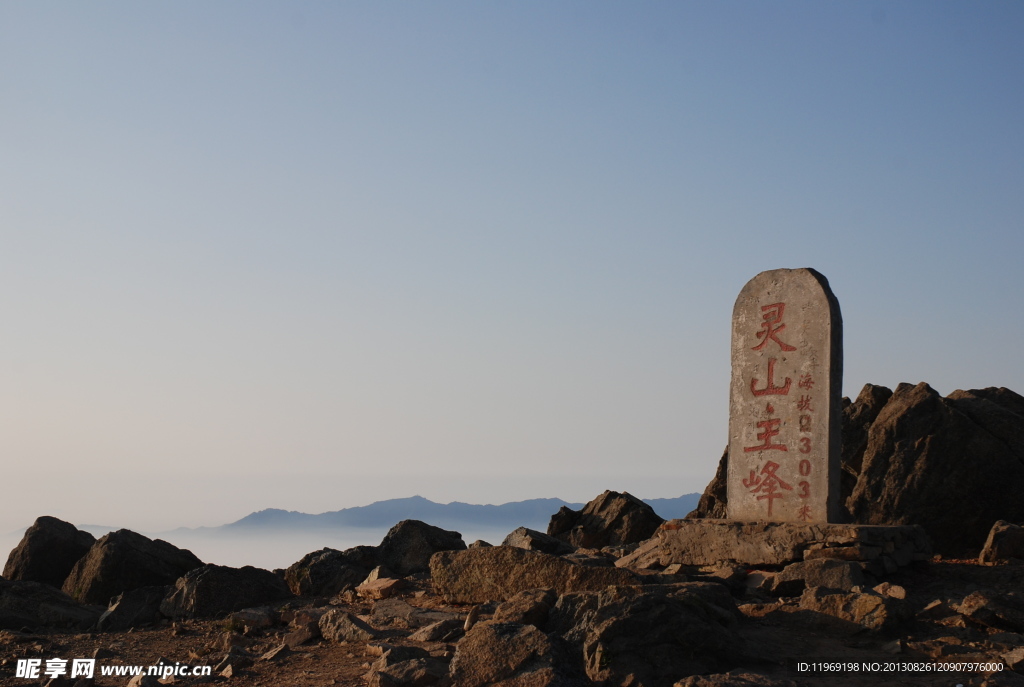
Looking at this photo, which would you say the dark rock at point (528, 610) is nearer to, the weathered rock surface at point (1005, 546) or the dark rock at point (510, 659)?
the dark rock at point (510, 659)

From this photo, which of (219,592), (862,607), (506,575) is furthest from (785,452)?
(219,592)

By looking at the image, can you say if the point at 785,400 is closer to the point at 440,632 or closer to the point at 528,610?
the point at 528,610

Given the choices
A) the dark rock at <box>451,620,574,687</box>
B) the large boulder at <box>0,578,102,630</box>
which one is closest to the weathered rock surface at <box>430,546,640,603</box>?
the dark rock at <box>451,620,574,687</box>

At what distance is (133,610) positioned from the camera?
9422 millimetres

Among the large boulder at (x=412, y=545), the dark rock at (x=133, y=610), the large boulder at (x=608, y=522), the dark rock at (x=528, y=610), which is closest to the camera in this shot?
the dark rock at (x=528, y=610)

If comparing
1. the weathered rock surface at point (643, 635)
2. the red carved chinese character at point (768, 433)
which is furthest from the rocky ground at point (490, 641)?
the red carved chinese character at point (768, 433)

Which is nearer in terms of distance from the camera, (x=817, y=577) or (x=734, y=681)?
(x=734, y=681)

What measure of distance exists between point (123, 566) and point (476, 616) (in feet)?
20.2

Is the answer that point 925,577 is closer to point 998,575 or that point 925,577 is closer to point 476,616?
point 998,575

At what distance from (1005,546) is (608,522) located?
582 centimetres

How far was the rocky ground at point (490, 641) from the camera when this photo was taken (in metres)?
5.68

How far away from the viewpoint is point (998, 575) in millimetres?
8836

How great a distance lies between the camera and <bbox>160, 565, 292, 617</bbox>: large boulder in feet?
30.4

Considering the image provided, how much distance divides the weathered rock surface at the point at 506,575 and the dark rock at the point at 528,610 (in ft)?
2.49
